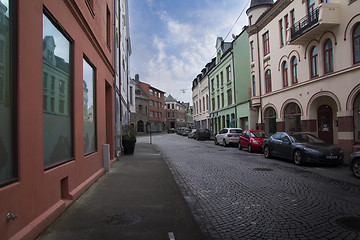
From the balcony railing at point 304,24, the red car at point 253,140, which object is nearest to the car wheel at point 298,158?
the red car at point 253,140

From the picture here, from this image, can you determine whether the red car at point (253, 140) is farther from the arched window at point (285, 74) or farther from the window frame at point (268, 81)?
the window frame at point (268, 81)

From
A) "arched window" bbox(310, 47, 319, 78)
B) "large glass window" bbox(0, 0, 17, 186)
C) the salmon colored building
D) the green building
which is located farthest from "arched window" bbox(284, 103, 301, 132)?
"large glass window" bbox(0, 0, 17, 186)

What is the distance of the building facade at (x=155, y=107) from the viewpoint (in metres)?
61.8

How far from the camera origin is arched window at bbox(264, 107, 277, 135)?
2072 centimetres

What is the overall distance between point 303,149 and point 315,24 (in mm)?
7809

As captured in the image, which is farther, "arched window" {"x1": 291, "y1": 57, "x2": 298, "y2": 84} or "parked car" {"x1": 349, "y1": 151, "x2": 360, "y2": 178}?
"arched window" {"x1": 291, "y1": 57, "x2": 298, "y2": 84}

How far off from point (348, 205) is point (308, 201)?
2.30 feet

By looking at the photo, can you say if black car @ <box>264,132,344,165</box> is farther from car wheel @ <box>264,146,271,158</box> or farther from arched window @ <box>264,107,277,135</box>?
arched window @ <box>264,107,277,135</box>

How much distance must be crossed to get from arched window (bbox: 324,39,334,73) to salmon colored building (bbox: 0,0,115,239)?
1301 centimetres

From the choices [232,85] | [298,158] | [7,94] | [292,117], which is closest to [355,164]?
[298,158]

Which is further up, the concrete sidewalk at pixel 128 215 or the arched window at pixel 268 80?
the arched window at pixel 268 80

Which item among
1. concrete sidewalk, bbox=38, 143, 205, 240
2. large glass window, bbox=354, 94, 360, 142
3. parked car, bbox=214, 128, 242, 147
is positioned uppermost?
large glass window, bbox=354, 94, 360, 142

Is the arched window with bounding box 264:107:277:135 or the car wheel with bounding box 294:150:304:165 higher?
the arched window with bounding box 264:107:277:135

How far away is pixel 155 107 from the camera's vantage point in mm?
65625
